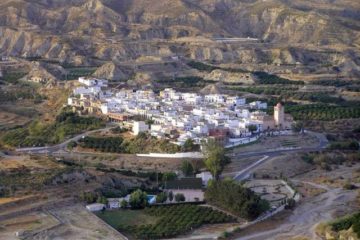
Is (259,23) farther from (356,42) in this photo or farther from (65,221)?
(65,221)

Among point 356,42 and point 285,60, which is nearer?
point 285,60

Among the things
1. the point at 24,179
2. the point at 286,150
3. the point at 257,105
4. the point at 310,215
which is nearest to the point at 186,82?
the point at 257,105

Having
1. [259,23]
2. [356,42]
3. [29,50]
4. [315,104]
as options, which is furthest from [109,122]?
[259,23]

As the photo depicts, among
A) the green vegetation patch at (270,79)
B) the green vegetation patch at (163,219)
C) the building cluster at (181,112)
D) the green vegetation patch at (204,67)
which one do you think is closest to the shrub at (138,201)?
the green vegetation patch at (163,219)

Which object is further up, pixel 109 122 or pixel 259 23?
pixel 259 23

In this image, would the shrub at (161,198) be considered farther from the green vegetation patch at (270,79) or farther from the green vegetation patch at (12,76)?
the green vegetation patch at (12,76)

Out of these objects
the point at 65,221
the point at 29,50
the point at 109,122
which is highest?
the point at 29,50

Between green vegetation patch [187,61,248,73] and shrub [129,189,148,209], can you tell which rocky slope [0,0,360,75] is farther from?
shrub [129,189,148,209]

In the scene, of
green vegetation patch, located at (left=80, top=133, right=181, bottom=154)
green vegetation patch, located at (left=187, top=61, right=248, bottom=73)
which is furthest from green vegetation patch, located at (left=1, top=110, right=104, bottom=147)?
green vegetation patch, located at (left=187, top=61, right=248, bottom=73)
